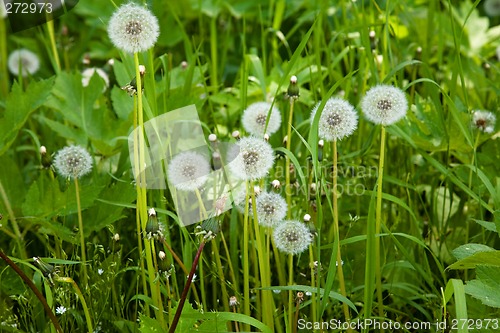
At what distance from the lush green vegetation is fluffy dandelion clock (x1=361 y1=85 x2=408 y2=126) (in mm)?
60

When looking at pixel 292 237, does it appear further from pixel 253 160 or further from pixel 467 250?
pixel 467 250

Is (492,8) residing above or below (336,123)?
above

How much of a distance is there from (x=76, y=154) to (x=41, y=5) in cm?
107

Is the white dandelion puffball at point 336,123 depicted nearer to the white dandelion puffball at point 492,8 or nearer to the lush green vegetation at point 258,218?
the lush green vegetation at point 258,218

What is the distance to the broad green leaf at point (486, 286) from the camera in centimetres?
123

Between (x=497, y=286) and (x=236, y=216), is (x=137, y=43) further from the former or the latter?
(x=497, y=286)

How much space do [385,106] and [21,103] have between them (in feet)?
3.01

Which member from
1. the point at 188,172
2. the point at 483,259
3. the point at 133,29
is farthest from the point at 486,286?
the point at 133,29

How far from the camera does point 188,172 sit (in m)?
1.47

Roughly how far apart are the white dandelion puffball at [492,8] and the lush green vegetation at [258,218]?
990 millimetres

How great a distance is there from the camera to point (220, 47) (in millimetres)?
2910

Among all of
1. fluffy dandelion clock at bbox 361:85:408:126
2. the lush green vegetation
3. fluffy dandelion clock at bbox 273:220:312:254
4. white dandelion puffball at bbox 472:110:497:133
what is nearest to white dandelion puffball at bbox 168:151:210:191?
the lush green vegetation

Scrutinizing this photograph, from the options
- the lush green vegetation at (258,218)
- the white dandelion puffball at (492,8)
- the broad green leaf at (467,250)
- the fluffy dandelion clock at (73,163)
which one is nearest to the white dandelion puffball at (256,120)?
the lush green vegetation at (258,218)

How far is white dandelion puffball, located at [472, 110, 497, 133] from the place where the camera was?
180 centimetres
